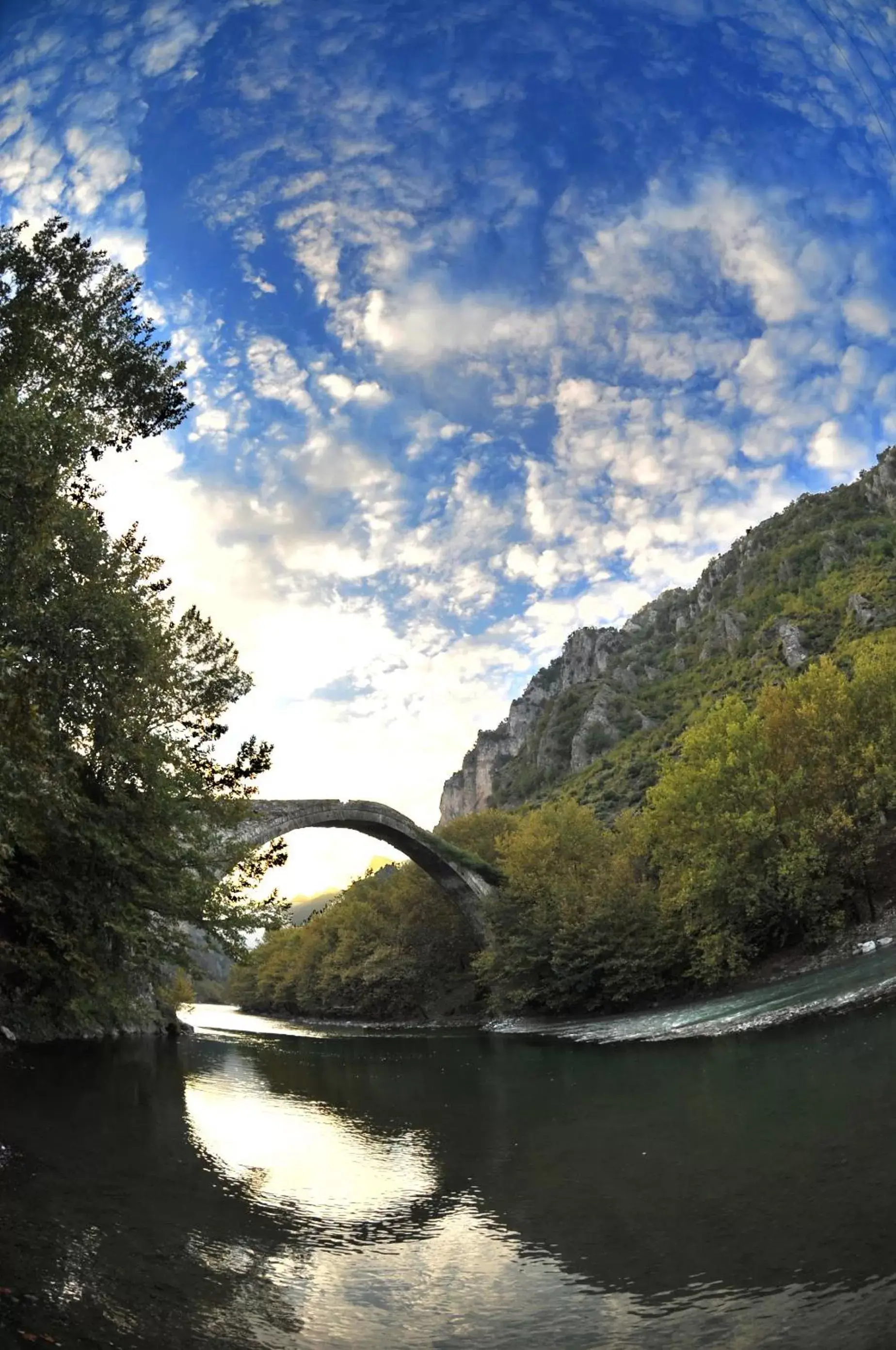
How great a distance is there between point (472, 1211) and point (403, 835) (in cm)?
4779

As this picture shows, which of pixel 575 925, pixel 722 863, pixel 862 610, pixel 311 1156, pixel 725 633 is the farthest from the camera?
pixel 725 633

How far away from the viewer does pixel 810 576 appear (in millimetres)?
98812

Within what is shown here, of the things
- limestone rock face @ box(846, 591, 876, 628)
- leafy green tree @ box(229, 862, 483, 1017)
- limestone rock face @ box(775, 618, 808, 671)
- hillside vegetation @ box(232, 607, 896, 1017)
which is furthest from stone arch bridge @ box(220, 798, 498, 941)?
limestone rock face @ box(846, 591, 876, 628)

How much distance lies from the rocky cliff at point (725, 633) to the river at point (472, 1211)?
212ft

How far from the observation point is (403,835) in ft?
181

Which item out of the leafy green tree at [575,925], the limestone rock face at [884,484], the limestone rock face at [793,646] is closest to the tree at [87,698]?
the leafy green tree at [575,925]

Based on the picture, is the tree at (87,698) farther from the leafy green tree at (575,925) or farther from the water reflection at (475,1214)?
the leafy green tree at (575,925)

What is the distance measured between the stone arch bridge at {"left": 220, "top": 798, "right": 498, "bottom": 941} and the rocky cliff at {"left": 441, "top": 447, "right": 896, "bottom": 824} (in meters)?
26.8

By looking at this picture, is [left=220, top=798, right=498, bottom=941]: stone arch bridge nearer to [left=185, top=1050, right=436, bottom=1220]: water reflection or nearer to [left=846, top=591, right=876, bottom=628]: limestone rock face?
[left=185, top=1050, right=436, bottom=1220]: water reflection

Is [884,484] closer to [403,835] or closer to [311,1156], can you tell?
[403,835]

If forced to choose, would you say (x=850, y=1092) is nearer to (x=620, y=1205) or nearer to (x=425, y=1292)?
(x=620, y=1205)

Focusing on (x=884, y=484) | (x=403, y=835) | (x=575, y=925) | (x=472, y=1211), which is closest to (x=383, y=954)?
(x=403, y=835)

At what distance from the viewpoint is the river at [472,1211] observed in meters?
5.02

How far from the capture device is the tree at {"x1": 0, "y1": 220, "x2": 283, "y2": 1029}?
12266mm
